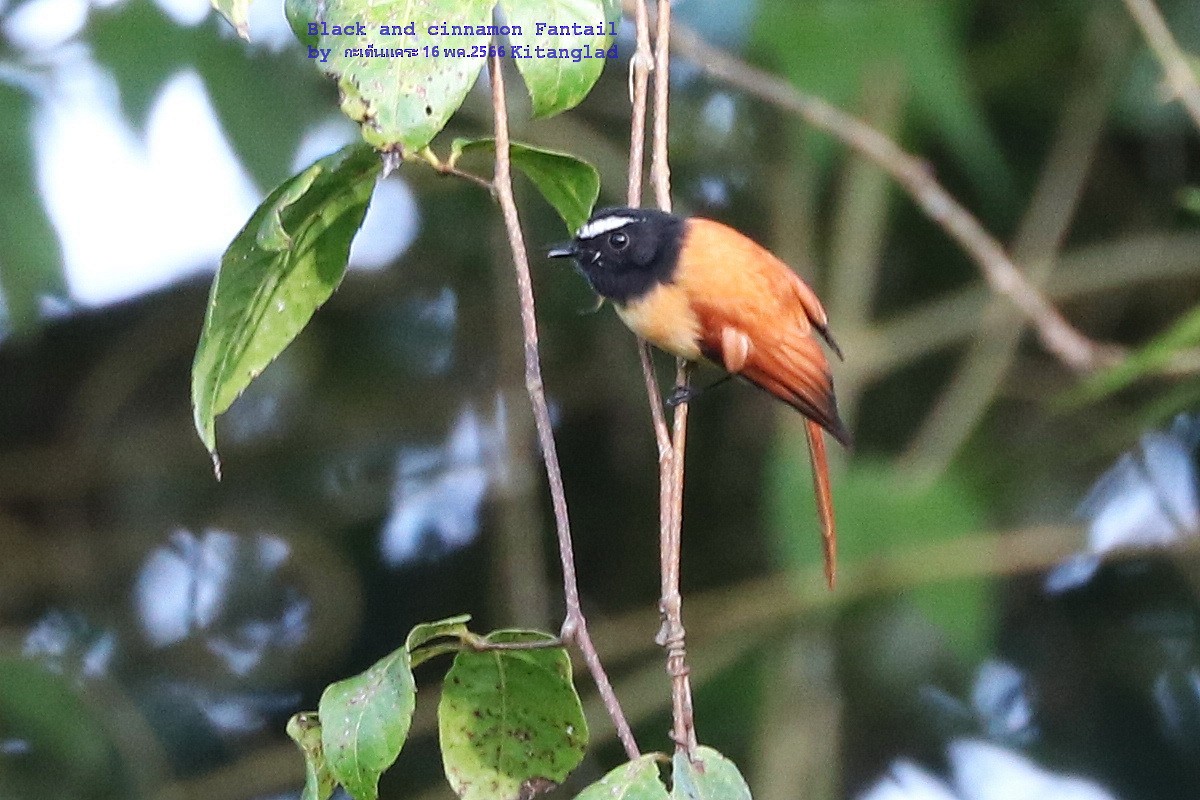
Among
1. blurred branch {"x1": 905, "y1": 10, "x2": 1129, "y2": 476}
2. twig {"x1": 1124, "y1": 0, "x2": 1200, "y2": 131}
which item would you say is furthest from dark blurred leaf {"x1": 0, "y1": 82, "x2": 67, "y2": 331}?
twig {"x1": 1124, "y1": 0, "x2": 1200, "y2": 131}

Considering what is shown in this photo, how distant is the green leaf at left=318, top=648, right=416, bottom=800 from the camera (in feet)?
3.30

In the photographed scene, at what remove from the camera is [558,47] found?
1065mm

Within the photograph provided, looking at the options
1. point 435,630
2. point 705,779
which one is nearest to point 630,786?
point 705,779

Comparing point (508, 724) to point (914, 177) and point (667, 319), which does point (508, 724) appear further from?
point (914, 177)

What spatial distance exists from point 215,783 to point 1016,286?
67.3 inches

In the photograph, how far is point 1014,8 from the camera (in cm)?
271

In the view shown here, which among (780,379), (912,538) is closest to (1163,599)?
(912,538)

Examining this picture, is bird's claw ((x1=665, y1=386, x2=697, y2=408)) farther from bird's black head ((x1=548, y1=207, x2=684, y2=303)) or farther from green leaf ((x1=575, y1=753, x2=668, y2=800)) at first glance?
green leaf ((x1=575, y1=753, x2=668, y2=800))

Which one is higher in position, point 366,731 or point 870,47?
point 870,47

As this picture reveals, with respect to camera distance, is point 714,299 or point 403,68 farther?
point 714,299

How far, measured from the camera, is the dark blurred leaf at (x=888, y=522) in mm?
2422

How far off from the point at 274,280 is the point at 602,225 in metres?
0.63

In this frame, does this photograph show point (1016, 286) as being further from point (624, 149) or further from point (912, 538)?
point (624, 149)

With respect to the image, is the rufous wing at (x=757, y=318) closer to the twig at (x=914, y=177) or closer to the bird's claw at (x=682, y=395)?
the bird's claw at (x=682, y=395)
